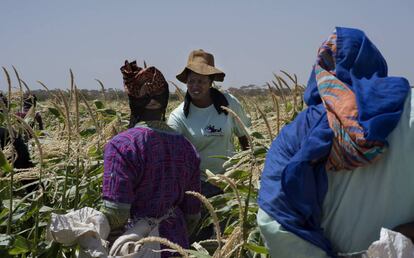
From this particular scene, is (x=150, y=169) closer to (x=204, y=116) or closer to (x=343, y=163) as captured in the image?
(x=343, y=163)

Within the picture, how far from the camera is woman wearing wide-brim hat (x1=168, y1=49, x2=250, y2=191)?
11.4 ft

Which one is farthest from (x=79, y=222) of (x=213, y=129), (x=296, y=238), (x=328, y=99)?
(x=213, y=129)

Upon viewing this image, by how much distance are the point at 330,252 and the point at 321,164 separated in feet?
0.69

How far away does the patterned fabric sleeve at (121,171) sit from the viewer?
6.89ft

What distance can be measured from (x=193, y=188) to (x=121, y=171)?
35cm

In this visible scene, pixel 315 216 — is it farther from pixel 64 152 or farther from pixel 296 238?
pixel 64 152

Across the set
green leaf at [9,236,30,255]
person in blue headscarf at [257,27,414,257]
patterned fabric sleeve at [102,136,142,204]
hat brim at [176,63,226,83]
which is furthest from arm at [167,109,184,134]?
person in blue headscarf at [257,27,414,257]

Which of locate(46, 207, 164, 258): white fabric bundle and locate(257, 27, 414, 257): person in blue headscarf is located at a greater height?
locate(257, 27, 414, 257): person in blue headscarf

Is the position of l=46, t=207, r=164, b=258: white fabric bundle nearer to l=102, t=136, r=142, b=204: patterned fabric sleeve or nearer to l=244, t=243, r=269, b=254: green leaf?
l=102, t=136, r=142, b=204: patterned fabric sleeve

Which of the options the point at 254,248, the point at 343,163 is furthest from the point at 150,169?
the point at 343,163

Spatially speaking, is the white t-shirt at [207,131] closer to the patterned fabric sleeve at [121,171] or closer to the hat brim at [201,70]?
the hat brim at [201,70]

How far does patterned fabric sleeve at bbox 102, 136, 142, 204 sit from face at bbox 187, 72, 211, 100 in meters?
1.41

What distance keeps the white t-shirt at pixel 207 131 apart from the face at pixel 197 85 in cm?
8

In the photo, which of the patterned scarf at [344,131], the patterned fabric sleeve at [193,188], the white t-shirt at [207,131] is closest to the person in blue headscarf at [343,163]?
the patterned scarf at [344,131]
